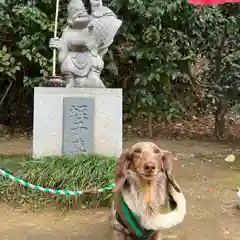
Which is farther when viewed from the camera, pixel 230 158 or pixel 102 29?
pixel 230 158

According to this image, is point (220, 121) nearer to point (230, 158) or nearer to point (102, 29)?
point (230, 158)

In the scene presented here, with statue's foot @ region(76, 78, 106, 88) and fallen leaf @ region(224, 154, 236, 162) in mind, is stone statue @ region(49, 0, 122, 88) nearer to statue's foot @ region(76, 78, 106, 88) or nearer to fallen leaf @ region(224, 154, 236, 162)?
statue's foot @ region(76, 78, 106, 88)

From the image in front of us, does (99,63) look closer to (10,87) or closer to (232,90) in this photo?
(232,90)

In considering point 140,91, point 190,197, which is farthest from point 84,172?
point 140,91

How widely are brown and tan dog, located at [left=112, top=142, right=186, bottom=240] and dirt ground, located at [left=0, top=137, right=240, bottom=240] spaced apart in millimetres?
995

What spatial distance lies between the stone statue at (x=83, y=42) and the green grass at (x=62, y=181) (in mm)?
1119

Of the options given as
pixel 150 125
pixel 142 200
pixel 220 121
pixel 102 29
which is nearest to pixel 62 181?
pixel 142 200

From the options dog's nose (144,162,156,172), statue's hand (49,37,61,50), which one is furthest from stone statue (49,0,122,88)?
dog's nose (144,162,156,172)

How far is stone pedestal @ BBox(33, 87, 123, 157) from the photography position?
487cm

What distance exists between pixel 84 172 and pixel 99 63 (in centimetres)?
154

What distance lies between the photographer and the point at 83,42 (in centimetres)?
503

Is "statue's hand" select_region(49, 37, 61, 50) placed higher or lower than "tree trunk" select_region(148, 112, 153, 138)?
higher

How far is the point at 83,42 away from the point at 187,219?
2385 millimetres

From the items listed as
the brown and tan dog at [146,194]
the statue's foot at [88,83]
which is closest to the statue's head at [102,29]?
the statue's foot at [88,83]
